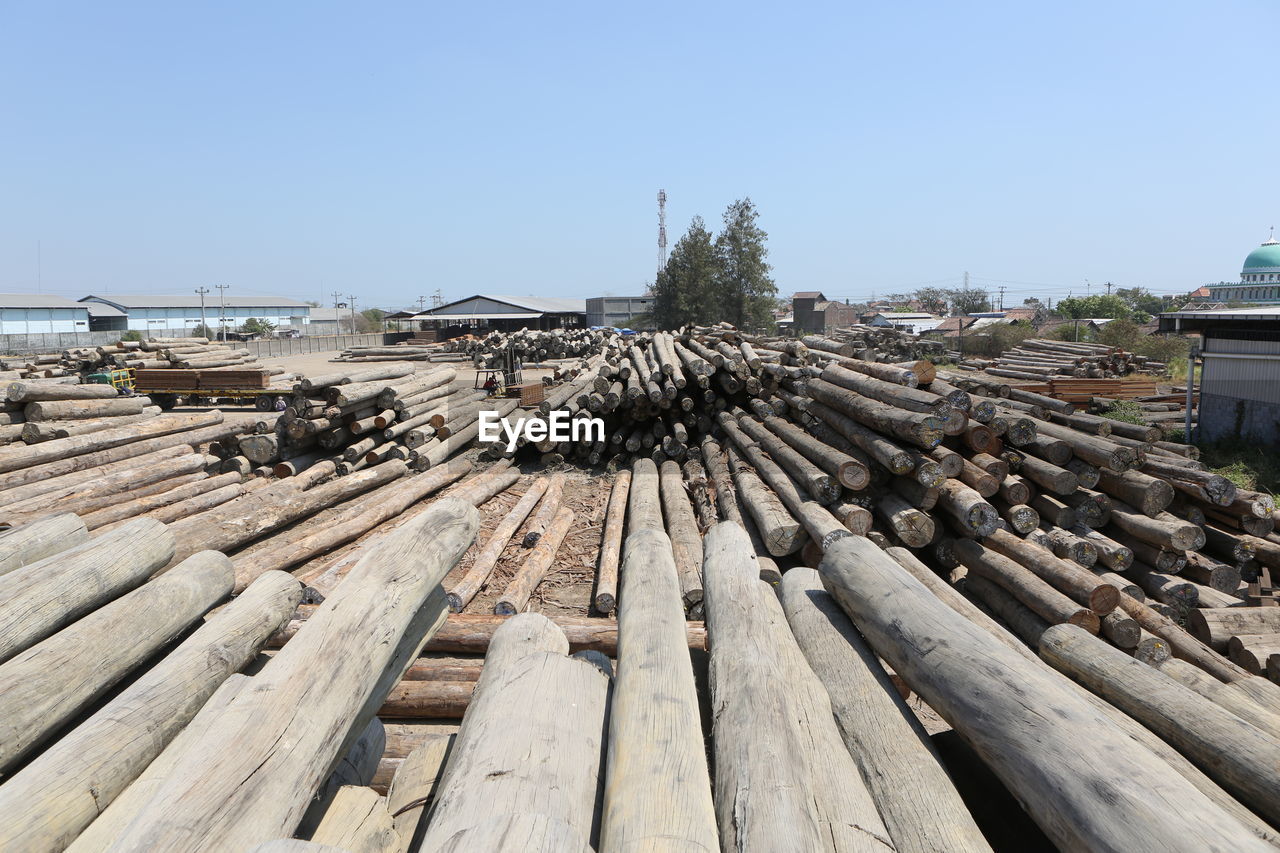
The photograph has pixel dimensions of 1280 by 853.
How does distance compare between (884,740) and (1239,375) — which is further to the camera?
(1239,375)

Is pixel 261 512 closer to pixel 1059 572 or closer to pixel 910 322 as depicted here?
pixel 1059 572

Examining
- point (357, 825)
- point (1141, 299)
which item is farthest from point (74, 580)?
point (1141, 299)

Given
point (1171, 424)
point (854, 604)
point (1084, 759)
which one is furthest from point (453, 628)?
point (1171, 424)

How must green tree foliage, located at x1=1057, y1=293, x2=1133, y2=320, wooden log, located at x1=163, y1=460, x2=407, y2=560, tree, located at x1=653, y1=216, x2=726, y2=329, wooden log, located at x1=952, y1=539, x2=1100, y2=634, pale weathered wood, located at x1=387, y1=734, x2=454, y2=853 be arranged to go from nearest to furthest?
pale weathered wood, located at x1=387, y1=734, x2=454, y2=853 → wooden log, located at x1=952, y1=539, x2=1100, y2=634 → wooden log, located at x1=163, y1=460, x2=407, y2=560 → tree, located at x1=653, y1=216, x2=726, y2=329 → green tree foliage, located at x1=1057, y1=293, x2=1133, y2=320

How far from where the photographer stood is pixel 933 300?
98625mm

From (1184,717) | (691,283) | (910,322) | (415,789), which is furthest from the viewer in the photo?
(910,322)

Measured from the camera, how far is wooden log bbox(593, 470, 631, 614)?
6938 mm

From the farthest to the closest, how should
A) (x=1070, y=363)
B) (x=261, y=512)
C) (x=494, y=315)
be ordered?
(x=494, y=315)
(x=1070, y=363)
(x=261, y=512)

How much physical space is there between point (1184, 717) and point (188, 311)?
86.8 metres

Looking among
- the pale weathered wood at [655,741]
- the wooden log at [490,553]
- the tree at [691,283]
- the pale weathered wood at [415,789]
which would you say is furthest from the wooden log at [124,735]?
the tree at [691,283]

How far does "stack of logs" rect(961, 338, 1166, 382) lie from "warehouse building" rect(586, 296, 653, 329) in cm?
4824

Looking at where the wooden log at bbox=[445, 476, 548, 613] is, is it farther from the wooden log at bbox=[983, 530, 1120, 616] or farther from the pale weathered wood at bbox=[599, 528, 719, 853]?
the wooden log at bbox=[983, 530, 1120, 616]

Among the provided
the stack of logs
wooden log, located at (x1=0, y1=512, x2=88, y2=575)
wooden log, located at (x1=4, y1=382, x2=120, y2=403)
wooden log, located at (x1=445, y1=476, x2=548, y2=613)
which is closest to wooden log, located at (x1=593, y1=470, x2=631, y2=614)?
wooden log, located at (x1=445, y1=476, x2=548, y2=613)

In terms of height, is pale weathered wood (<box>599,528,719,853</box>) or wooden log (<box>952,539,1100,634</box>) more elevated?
pale weathered wood (<box>599,528,719,853</box>)
